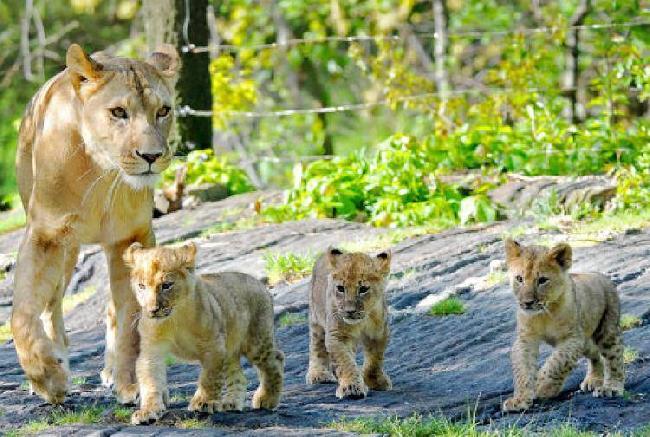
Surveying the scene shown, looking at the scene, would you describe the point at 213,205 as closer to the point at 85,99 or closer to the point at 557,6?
the point at 85,99

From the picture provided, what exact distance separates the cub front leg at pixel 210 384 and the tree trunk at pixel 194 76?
7939 mm

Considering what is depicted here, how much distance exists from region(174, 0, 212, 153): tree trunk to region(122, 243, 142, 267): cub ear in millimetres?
7544

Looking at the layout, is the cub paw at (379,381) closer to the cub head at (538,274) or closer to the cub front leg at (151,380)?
the cub head at (538,274)

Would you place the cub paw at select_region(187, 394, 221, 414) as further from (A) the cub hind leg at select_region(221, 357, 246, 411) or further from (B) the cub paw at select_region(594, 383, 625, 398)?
(B) the cub paw at select_region(594, 383, 625, 398)

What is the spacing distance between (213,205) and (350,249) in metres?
2.93

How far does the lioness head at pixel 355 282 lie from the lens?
6.76 meters

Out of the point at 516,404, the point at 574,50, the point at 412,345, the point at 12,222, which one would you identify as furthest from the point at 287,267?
the point at 574,50

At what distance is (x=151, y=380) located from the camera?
6082 mm

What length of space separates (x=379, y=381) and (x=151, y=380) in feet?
4.03

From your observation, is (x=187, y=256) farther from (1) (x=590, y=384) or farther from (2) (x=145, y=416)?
(1) (x=590, y=384)

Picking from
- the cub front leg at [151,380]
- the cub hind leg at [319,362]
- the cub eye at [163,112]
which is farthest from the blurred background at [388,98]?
the cub front leg at [151,380]

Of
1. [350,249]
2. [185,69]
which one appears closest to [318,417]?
[350,249]

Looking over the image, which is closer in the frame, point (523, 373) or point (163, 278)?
point (163, 278)

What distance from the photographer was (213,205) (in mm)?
12820
